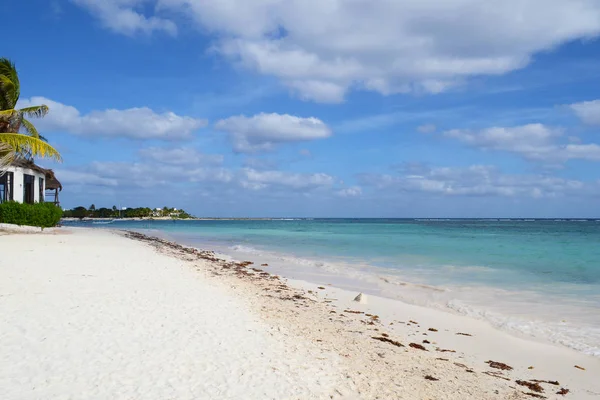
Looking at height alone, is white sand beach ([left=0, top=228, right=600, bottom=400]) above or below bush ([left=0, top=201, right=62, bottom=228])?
below

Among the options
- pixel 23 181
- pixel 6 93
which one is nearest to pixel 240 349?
pixel 6 93

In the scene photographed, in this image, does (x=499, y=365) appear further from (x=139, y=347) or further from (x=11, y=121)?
(x=11, y=121)

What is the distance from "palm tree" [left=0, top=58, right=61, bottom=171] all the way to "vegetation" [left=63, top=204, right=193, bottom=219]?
9016 centimetres

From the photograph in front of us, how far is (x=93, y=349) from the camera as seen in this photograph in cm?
555

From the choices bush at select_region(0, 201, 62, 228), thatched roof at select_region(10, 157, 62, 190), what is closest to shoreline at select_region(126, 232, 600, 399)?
bush at select_region(0, 201, 62, 228)

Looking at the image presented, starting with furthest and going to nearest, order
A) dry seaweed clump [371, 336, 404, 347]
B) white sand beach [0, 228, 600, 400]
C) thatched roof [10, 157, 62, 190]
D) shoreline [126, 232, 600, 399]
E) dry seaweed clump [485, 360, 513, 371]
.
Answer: thatched roof [10, 157, 62, 190]
dry seaweed clump [371, 336, 404, 347]
dry seaweed clump [485, 360, 513, 371]
shoreline [126, 232, 600, 399]
white sand beach [0, 228, 600, 400]

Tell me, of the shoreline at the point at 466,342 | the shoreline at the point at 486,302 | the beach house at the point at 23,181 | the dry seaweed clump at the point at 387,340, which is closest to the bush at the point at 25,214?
the beach house at the point at 23,181

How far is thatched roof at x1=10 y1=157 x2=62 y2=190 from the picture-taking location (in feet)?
89.6

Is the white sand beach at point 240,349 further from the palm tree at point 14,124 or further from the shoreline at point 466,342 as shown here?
the palm tree at point 14,124

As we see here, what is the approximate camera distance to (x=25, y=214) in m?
24.5

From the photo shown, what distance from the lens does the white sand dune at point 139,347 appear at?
15.1 ft

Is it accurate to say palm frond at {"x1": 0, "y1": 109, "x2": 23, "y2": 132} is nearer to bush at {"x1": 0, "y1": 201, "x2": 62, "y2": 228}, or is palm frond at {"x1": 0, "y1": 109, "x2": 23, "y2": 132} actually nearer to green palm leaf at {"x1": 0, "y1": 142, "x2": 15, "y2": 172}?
green palm leaf at {"x1": 0, "y1": 142, "x2": 15, "y2": 172}

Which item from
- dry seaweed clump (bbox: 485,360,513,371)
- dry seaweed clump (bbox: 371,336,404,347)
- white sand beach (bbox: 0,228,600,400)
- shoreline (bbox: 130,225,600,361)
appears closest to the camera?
white sand beach (bbox: 0,228,600,400)

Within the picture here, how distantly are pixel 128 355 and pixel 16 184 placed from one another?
2740cm
